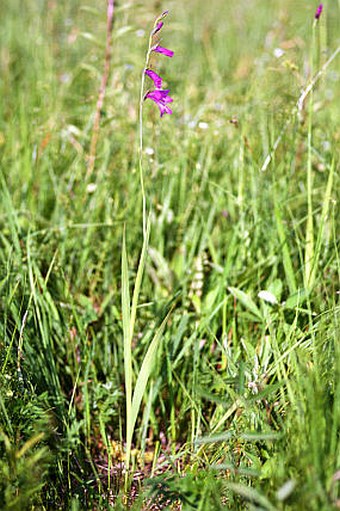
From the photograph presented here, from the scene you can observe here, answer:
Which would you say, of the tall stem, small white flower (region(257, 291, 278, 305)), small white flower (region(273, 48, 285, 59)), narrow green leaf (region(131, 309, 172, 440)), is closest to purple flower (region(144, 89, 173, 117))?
narrow green leaf (region(131, 309, 172, 440))

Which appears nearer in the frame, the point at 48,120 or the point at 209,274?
the point at 209,274

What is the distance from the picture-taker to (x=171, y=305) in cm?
149

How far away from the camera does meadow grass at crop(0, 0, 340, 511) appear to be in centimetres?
114

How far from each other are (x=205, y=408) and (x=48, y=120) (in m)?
1.47

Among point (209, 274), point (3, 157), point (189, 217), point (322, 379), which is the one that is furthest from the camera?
point (3, 157)

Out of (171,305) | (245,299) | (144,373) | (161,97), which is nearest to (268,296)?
(245,299)

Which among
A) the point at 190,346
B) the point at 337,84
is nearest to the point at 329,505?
the point at 190,346

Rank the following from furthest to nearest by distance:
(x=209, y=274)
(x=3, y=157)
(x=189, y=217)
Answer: (x=3, y=157), (x=189, y=217), (x=209, y=274)

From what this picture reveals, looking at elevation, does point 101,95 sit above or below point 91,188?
above

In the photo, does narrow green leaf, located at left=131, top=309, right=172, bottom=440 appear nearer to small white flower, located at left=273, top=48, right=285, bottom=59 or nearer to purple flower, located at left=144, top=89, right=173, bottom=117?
purple flower, located at left=144, top=89, right=173, bottom=117

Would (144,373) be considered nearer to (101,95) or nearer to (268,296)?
(268,296)

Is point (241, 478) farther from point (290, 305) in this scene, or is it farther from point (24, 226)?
point (24, 226)

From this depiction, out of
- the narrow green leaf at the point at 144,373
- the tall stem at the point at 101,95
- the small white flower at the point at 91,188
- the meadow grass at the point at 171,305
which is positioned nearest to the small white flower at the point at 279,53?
the meadow grass at the point at 171,305

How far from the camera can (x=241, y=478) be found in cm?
120
